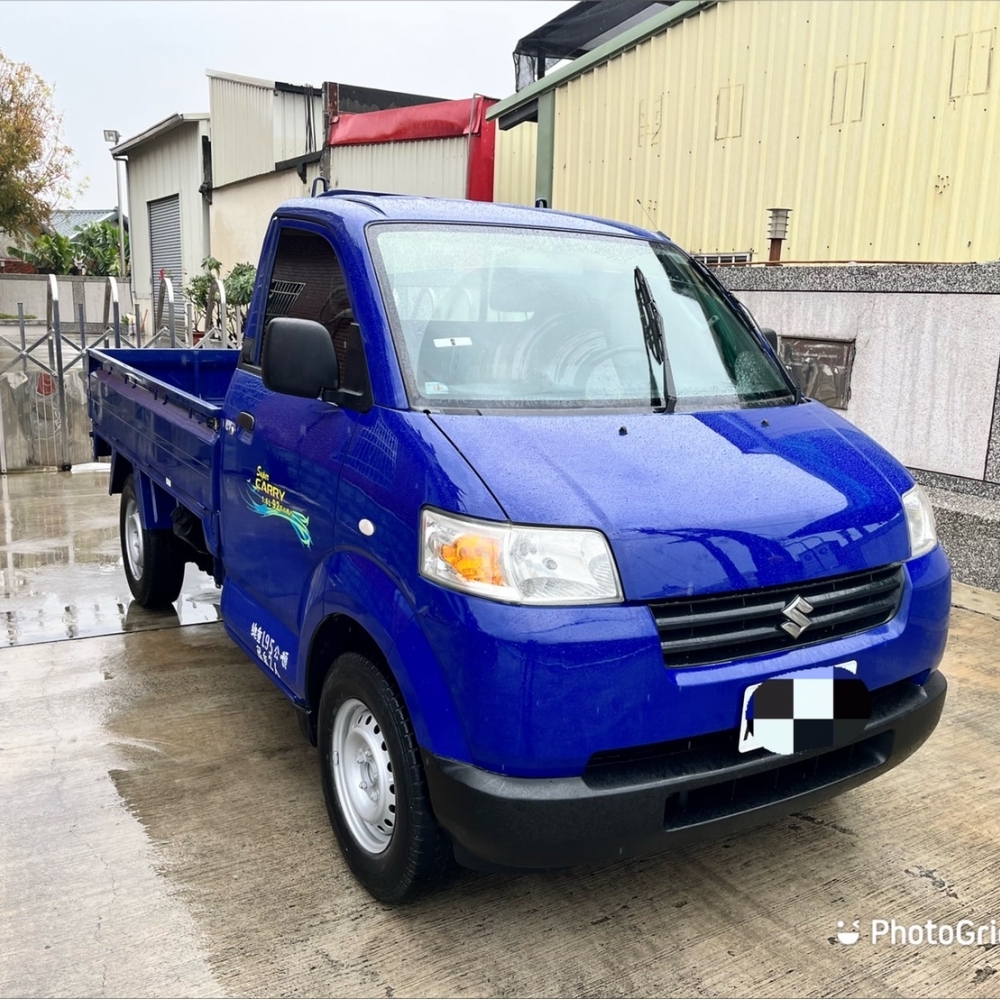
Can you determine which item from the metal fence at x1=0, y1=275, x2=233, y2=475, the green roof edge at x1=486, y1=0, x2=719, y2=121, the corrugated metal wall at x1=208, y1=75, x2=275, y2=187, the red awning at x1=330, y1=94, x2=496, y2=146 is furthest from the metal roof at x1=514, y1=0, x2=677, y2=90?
the corrugated metal wall at x1=208, y1=75, x2=275, y2=187

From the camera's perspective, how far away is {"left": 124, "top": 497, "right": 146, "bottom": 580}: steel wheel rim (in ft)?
18.5

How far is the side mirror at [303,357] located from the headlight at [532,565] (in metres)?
0.84

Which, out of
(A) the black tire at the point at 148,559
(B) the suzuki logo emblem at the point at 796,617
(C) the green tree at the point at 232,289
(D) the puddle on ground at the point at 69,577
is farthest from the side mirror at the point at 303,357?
(C) the green tree at the point at 232,289

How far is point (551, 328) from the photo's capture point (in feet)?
10.6

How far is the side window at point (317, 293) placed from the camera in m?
3.02

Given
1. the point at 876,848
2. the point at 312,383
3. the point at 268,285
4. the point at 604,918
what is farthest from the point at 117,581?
the point at 876,848

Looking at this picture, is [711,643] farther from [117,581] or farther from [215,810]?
[117,581]

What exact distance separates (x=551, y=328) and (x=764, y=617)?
1235 mm

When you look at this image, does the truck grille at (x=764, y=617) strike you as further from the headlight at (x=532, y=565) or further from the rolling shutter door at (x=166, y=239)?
the rolling shutter door at (x=166, y=239)

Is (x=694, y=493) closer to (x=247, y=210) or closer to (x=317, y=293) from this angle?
(x=317, y=293)

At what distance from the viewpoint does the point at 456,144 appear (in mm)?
14133

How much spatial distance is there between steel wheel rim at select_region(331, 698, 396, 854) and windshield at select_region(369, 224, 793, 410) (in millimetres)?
973

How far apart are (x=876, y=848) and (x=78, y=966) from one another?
8.23ft

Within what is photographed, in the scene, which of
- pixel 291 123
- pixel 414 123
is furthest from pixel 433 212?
pixel 291 123
